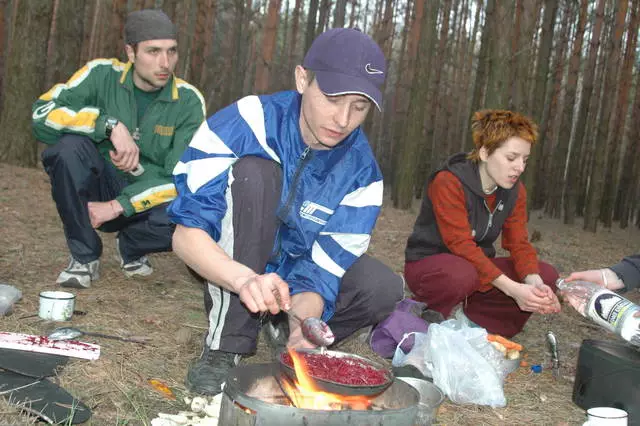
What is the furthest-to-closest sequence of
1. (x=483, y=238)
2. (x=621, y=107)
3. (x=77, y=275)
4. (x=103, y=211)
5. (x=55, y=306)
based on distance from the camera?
1. (x=621, y=107)
2. (x=483, y=238)
3. (x=77, y=275)
4. (x=103, y=211)
5. (x=55, y=306)

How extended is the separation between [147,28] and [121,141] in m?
0.73

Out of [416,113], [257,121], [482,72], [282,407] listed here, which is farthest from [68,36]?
[282,407]

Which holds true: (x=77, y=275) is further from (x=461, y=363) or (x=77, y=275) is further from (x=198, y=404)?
(x=461, y=363)

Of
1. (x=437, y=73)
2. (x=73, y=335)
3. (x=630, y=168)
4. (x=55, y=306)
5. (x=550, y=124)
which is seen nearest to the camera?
(x=73, y=335)

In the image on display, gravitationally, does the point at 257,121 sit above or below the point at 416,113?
below

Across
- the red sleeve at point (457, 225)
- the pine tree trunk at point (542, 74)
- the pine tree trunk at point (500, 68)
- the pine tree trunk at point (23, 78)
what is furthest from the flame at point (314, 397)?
the pine tree trunk at point (542, 74)

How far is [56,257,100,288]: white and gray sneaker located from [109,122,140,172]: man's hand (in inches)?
25.9

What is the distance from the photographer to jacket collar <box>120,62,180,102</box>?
4109 mm

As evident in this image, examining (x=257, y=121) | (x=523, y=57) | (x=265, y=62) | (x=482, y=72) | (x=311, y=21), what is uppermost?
(x=311, y=21)

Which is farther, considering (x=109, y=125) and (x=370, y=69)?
(x=109, y=125)

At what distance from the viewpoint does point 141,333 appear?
3.37m

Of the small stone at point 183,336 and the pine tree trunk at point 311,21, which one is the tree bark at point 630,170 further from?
the small stone at point 183,336

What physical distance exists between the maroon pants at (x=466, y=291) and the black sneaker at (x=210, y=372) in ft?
5.12

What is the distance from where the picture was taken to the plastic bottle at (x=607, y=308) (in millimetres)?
2992
